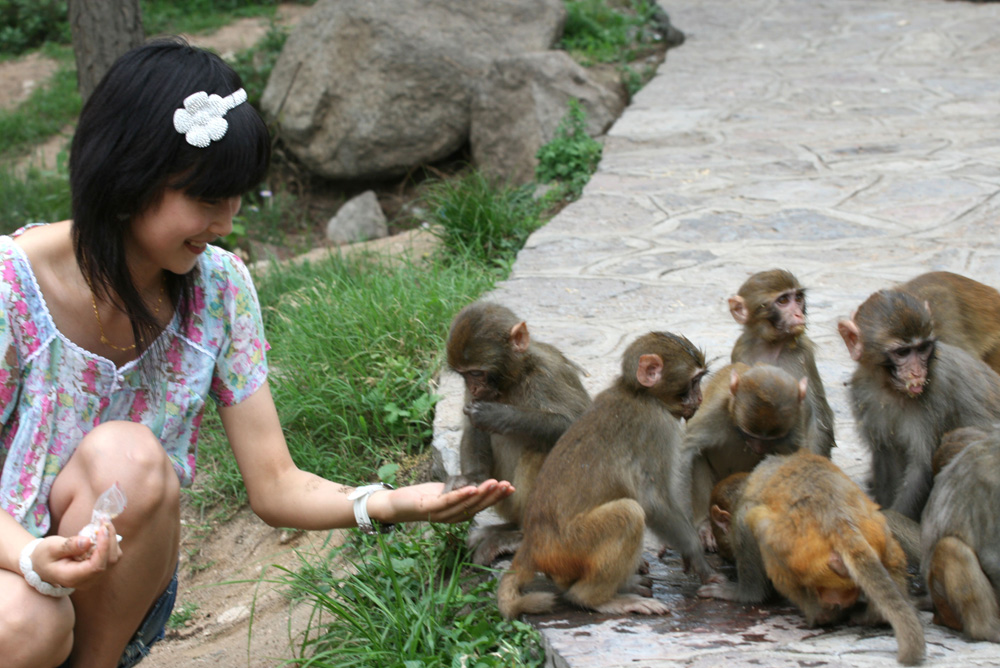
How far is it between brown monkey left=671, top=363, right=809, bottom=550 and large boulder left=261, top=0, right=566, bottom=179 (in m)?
7.27

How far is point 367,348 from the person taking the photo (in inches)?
217

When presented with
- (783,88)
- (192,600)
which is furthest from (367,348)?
(783,88)

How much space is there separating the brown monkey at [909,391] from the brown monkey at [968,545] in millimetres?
496

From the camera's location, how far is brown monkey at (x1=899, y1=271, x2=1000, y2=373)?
4.25m

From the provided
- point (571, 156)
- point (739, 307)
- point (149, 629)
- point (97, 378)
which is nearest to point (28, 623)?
point (149, 629)

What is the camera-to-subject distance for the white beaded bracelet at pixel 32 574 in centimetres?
273

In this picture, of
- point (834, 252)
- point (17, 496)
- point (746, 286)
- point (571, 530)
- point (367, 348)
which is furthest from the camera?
point (834, 252)

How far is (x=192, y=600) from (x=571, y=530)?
2445 mm

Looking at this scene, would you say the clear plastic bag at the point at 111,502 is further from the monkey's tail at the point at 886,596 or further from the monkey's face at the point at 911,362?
the monkey's face at the point at 911,362

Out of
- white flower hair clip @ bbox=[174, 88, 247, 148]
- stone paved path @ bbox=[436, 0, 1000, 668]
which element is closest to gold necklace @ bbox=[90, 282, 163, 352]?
white flower hair clip @ bbox=[174, 88, 247, 148]

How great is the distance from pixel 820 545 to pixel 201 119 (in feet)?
7.04

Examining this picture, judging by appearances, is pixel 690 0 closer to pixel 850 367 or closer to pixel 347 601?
pixel 850 367

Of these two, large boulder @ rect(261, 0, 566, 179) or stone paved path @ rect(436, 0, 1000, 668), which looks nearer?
stone paved path @ rect(436, 0, 1000, 668)

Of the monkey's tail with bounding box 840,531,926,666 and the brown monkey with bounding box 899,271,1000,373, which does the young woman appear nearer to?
the monkey's tail with bounding box 840,531,926,666
